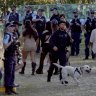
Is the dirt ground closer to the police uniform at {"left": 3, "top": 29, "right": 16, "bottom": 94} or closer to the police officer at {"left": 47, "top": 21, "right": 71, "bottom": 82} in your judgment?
the police uniform at {"left": 3, "top": 29, "right": 16, "bottom": 94}

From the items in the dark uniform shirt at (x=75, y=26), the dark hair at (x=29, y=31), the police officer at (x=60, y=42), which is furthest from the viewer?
the dark uniform shirt at (x=75, y=26)

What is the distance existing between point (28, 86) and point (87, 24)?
343 inches

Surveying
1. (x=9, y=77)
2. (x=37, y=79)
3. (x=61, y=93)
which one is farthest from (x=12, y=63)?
(x=37, y=79)

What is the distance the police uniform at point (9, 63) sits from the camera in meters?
12.0

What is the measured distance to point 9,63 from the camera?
12156 millimetres

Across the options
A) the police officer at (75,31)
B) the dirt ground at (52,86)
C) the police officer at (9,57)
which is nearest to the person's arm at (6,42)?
the police officer at (9,57)

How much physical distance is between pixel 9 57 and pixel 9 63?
0.15 m

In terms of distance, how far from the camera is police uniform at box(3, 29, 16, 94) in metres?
12.0

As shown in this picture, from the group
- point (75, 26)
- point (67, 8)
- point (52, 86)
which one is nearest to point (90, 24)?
point (75, 26)

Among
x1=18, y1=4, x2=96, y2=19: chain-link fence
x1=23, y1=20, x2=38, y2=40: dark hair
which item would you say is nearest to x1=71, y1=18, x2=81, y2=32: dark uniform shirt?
x1=23, y1=20, x2=38, y2=40: dark hair

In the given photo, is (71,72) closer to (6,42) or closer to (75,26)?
(6,42)

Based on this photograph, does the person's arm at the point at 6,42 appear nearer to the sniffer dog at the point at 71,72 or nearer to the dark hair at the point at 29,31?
the sniffer dog at the point at 71,72

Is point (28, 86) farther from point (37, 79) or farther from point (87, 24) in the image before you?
point (87, 24)

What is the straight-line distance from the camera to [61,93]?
12555 millimetres
